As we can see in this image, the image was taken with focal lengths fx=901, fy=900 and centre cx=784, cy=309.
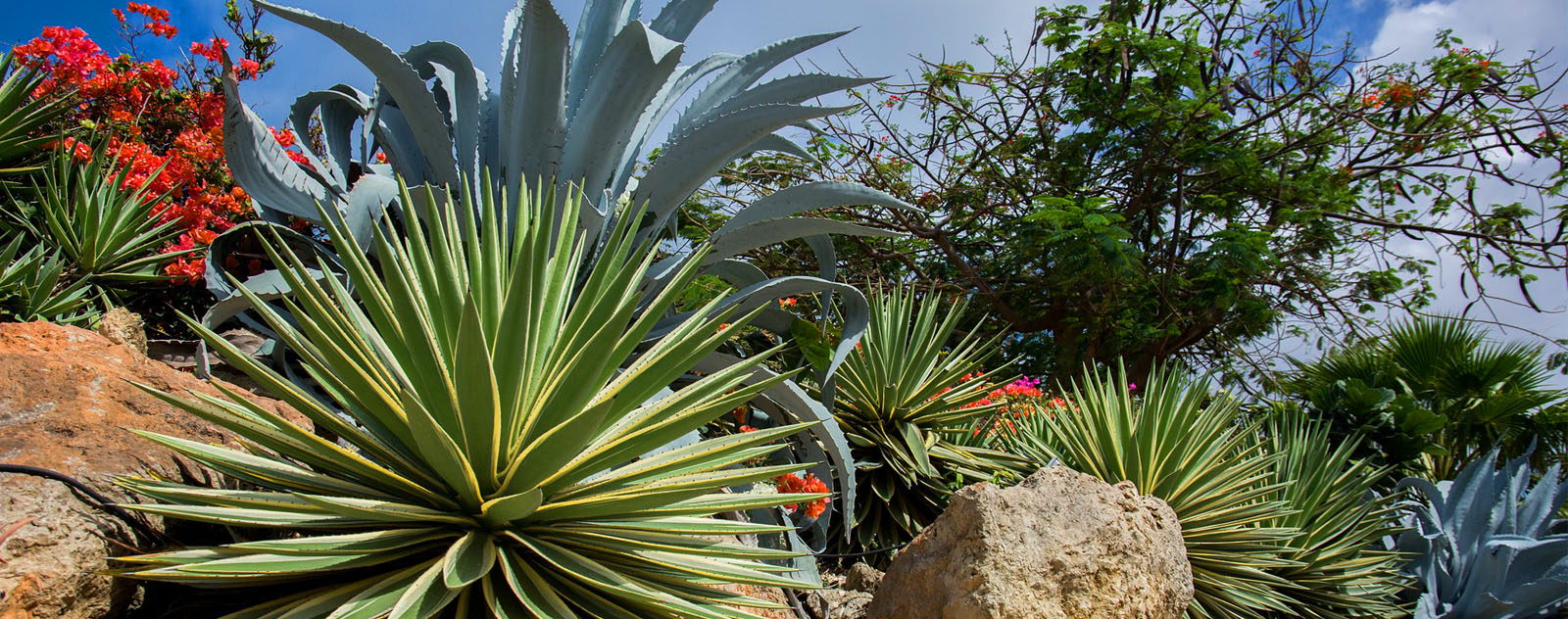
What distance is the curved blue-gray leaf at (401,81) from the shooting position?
223 cm

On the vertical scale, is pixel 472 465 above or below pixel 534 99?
below

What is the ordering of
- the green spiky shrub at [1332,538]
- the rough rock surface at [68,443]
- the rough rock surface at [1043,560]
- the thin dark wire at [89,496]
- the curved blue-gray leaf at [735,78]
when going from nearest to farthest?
1. the rough rock surface at [68,443]
2. the thin dark wire at [89,496]
3. the rough rock surface at [1043,560]
4. the curved blue-gray leaf at [735,78]
5. the green spiky shrub at [1332,538]

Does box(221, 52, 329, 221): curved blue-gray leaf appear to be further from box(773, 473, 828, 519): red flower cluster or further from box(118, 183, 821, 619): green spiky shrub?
box(773, 473, 828, 519): red flower cluster

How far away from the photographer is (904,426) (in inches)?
145

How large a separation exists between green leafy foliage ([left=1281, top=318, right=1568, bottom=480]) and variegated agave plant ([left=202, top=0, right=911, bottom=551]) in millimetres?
4144

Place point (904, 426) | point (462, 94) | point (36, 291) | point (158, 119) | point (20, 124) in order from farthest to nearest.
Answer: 1. point (158, 119)
2. point (20, 124)
3. point (904, 426)
4. point (36, 291)
5. point (462, 94)

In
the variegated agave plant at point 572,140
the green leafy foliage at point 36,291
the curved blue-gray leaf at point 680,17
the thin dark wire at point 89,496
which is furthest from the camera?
the green leafy foliage at point 36,291

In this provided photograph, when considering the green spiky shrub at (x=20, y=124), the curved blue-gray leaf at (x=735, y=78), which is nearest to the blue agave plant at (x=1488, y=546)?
the curved blue-gray leaf at (x=735, y=78)

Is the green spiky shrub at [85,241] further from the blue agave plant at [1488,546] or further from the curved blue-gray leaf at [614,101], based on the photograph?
the blue agave plant at [1488,546]

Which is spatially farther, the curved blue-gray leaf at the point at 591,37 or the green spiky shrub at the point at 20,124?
the green spiky shrub at the point at 20,124

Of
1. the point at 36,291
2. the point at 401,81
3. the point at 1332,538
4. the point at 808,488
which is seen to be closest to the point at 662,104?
the point at 401,81

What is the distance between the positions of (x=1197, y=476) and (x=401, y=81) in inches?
122

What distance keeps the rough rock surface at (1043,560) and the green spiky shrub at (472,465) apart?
0.69 meters

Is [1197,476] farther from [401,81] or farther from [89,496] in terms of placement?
[89,496]
